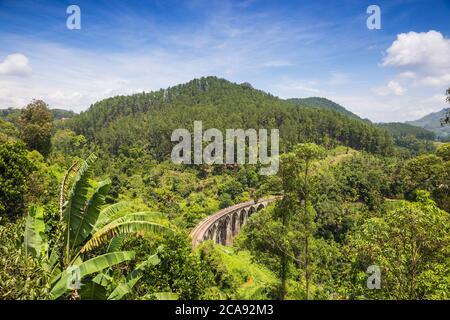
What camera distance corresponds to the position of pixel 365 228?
10766 mm

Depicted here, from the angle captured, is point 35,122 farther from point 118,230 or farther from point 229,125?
point 229,125

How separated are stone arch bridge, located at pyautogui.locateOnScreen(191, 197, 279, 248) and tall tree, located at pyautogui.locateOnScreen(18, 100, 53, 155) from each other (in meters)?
19.9

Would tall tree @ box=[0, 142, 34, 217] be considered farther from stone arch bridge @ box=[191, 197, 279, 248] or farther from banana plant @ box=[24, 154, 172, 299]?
stone arch bridge @ box=[191, 197, 279, 248]

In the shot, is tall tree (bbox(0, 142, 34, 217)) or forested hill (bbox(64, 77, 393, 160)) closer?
tall tree (bbox(0, 142, 34, 217))

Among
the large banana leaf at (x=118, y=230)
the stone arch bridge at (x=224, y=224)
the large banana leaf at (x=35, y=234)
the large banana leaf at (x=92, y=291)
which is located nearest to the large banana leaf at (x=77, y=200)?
the large banana leaf at (x=118, y=230)

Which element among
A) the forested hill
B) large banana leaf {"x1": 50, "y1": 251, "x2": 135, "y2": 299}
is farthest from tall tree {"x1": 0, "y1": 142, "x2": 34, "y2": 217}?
the forested hill

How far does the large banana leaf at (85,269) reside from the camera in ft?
22.0

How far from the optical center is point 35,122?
34.4m

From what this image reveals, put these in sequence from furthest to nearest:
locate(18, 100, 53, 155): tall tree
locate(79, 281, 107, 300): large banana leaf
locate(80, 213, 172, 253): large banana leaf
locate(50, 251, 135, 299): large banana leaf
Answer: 1. locate(18, 100, 53, 155): tall tree
2. locate(80, 213, 172, 253): large banana leaf
3. locate(79, 281, 107, 300): large banana leaf
4. locate(50, 251, 135, 299): large banana leaf

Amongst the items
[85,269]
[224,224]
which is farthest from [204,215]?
[85,269]

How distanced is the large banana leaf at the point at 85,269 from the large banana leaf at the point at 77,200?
3.76 ft

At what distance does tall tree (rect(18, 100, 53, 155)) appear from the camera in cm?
3381
